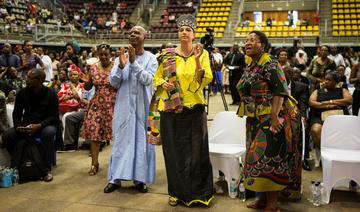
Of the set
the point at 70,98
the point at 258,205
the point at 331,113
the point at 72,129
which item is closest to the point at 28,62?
the point at 70,98

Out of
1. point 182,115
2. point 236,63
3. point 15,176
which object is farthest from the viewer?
point 236,63

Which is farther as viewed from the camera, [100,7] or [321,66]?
[100,7]

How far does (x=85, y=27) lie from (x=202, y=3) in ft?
19.7

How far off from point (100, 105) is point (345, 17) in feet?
52.4

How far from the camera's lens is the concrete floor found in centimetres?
361

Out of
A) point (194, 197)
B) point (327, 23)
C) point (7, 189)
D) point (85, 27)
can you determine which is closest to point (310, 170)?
point (194, 197)

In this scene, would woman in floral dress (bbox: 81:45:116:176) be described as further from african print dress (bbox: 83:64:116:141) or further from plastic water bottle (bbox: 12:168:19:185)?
plastic water bottle (bbox: 12:168:19:185)

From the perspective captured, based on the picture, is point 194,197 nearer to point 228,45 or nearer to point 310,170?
point 310,170

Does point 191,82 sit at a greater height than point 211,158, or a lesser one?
greater

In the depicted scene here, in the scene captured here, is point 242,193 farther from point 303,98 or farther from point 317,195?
point 303,98

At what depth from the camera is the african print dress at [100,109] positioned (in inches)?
179

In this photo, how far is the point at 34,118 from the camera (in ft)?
14.9

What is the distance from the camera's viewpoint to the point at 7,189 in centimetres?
416

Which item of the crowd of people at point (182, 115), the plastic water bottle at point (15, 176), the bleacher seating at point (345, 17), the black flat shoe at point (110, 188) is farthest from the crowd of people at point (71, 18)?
the black flat shoe at point (110, 188)
